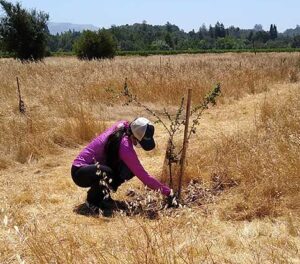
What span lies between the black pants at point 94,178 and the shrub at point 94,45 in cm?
2967

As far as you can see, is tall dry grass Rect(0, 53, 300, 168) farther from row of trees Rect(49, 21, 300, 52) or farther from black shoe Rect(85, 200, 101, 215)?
row of trees Rect(49, 21, 300, 52)

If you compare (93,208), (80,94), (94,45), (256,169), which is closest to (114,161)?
(93,208)

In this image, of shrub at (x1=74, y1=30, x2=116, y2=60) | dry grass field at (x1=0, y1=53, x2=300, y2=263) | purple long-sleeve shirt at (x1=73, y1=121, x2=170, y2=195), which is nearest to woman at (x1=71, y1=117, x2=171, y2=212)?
purple long-sleeve shirt at (x1=73, y1=121, x2=170, y2=195)

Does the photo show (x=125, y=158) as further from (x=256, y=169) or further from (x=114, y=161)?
(x=256, y=169)

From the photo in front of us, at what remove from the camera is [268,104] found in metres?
7.05

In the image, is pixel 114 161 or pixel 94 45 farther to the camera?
pixel 94 45

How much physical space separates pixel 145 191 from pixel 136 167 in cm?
62

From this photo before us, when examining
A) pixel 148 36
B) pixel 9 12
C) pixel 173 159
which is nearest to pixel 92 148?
pixel 173 159

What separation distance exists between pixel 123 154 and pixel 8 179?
1994mm

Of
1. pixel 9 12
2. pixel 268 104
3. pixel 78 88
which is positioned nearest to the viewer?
pixel 268 104

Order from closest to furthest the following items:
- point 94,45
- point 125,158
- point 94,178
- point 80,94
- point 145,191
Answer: point 125,158 < point 94,178 < point 145,191 < point 80,94 < point 94,45

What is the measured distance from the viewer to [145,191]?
4.34 meters

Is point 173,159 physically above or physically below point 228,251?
above

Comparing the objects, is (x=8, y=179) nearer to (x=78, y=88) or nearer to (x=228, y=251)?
(x=228, y=251)
